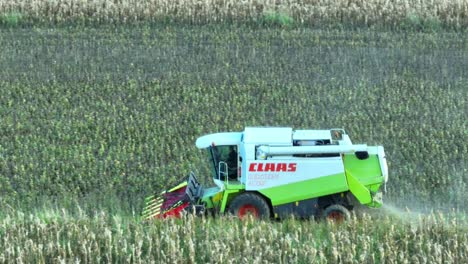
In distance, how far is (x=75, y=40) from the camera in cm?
2609

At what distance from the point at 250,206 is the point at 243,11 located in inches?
480

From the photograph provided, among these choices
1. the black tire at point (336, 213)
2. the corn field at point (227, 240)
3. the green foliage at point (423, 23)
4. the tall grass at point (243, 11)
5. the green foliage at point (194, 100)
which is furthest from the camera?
the tall grass at point (243, 11)

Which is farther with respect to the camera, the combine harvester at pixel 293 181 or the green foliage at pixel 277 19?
the green foliage at pixel 277 19

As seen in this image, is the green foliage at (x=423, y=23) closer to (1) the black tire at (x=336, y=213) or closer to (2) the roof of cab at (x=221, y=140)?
(2) the roof of cab at (x=221, y=140)

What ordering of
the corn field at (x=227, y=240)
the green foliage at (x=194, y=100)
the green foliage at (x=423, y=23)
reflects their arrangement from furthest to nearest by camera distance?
the green foliage at (x=423, y=23)
the green foliage at (x=194, y=100)
the corn field at (x=227, y=240)

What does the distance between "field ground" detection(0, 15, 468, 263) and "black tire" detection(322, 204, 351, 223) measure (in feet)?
1.81

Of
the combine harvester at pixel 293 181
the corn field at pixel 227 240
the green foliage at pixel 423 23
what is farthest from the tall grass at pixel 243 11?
the corn field at pixel 227 240

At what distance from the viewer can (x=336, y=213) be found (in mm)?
15930

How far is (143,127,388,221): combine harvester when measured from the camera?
15898 millimetres

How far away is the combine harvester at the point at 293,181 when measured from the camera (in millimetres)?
15898

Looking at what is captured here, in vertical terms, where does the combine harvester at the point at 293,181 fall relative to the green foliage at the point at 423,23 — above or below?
below

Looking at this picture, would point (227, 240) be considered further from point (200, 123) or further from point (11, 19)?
point (11, 19)

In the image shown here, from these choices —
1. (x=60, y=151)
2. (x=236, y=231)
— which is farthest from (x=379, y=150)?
(x=60, y=151)

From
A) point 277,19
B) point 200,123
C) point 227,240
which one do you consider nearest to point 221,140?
point 227,240
